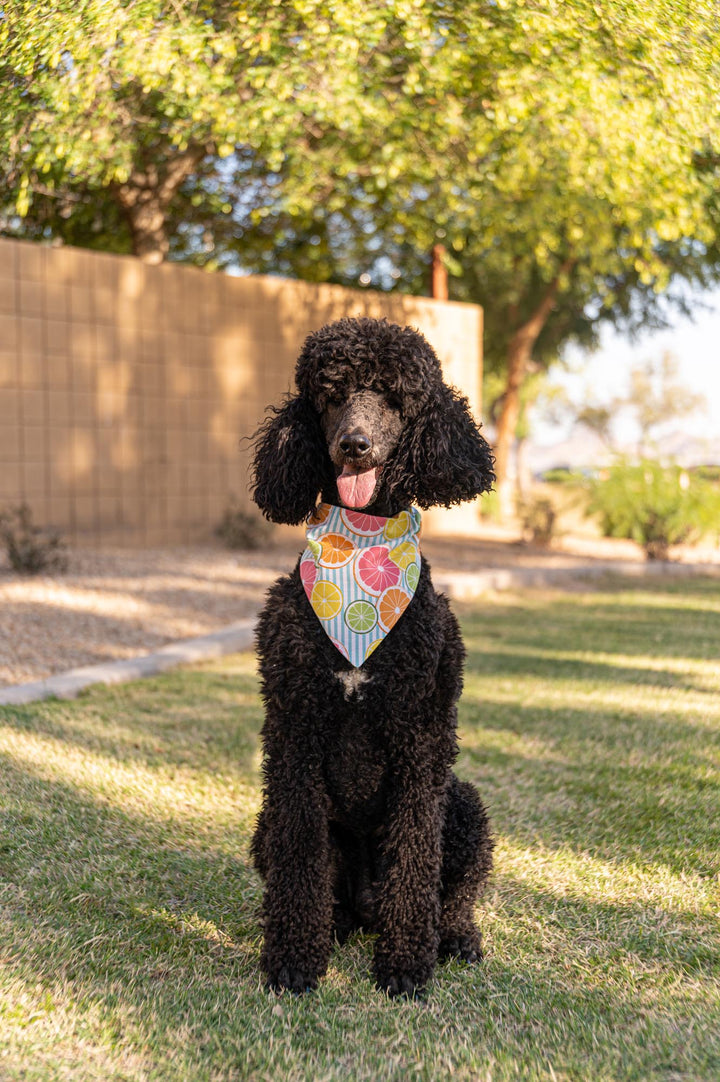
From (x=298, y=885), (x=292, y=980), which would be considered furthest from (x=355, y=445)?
(x=292, y=980)

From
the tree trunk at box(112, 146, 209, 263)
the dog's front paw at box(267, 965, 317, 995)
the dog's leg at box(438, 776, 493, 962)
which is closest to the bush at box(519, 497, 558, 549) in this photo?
the tree trunk at box(112, 146, 209, 263)

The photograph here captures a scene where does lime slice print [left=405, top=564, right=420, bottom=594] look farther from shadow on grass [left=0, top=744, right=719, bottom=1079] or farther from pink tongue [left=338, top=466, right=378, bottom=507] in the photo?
shadow on grass [left=0, top=744, right=719, bottom=1079]

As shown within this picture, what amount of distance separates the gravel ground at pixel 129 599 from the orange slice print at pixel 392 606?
3581 millimetres

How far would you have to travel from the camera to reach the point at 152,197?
1259cm

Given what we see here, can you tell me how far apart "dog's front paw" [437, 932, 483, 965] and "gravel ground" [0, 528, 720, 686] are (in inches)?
138

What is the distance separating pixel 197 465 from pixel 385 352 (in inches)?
368

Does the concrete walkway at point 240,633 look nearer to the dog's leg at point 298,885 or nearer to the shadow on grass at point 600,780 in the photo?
the shadow on grass at point 600,780

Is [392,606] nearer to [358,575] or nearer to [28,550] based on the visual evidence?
[358,575]

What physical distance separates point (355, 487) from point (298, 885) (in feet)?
3.50

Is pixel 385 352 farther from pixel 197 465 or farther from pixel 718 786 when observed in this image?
pixel 197 465

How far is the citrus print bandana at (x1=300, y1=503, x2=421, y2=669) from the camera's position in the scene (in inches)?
104

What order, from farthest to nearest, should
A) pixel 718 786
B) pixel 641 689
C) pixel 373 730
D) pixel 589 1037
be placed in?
pixel 641 689 → pixel 718 786 → pixel 373 730 → pixel 589 1037

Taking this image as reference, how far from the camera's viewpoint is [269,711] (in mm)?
2766

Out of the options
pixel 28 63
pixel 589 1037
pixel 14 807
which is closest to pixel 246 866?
pixel 14 807
